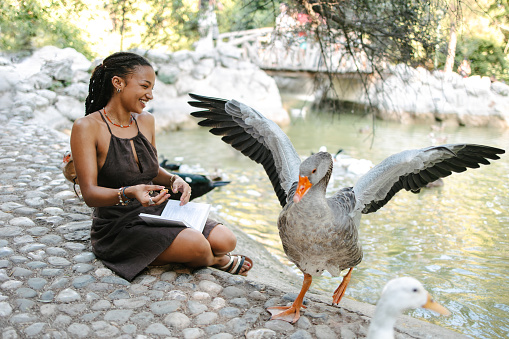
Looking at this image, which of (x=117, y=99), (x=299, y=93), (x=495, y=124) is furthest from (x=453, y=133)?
(x=117, y=99)

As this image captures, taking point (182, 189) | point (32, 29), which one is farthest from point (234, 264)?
point (32, 29)

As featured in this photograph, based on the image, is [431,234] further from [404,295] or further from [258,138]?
[404,295]

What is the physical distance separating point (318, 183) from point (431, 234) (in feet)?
11.6

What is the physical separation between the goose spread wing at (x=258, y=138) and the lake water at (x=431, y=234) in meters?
1.43

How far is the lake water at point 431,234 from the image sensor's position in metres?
3.86

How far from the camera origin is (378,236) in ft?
17.5

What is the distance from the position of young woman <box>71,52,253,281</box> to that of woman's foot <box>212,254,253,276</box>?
0.33 feet

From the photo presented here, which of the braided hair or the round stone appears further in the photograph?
the braided hair

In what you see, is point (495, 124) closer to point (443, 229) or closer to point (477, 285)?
point (443, 229)

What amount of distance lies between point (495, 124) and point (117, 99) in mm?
15926

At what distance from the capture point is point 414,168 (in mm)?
2961

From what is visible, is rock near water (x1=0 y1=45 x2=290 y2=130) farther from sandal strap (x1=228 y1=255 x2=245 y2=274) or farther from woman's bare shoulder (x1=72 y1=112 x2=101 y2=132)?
sandal strap (x1=228 y1=255 x2=245 y2=274)

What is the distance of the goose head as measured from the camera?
243 cm

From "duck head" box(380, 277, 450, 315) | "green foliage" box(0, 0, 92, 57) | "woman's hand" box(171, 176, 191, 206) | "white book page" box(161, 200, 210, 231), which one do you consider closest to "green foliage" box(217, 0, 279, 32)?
"woman's hand" box(171, 176, 191, 206)
